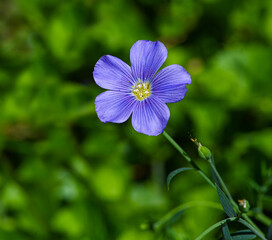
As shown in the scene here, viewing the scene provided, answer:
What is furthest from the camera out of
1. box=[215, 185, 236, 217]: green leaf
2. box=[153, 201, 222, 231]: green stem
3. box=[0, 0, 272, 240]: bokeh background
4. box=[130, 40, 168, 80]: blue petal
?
box=[0, 0, 272, 240]: bokeh background

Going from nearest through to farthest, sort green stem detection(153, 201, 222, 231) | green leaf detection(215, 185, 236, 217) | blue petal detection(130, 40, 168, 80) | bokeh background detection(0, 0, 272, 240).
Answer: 1. green leaf detection(215, 185, 236, 217)
2. blue petal detection(130, 40, 168, 80)
3. green stem detection(153, 201, 222, 231)
4. bokeh background detection(0, 0, 272, 240)

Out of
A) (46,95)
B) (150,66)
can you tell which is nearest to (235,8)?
(46,95)

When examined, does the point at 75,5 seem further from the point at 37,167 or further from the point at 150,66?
the point at 150,66

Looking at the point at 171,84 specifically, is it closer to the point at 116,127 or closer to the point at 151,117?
the point at 151,117

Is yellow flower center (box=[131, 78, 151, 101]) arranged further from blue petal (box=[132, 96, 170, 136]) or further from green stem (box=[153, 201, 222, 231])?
green stem (box=[153, 201, 222, 231])

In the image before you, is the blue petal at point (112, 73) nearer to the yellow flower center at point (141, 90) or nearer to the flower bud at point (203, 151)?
the yellow flower center at point (141, 90)

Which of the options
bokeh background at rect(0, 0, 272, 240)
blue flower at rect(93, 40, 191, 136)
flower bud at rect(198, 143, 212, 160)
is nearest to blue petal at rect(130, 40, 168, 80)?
blue flower at rect(93, 40, 191, 136)

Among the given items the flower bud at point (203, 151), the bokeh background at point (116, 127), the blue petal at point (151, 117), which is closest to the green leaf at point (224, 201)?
the flower bud at point (203, 151)

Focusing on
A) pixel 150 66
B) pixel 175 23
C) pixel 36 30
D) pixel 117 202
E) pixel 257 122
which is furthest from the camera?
pixel 36 30
